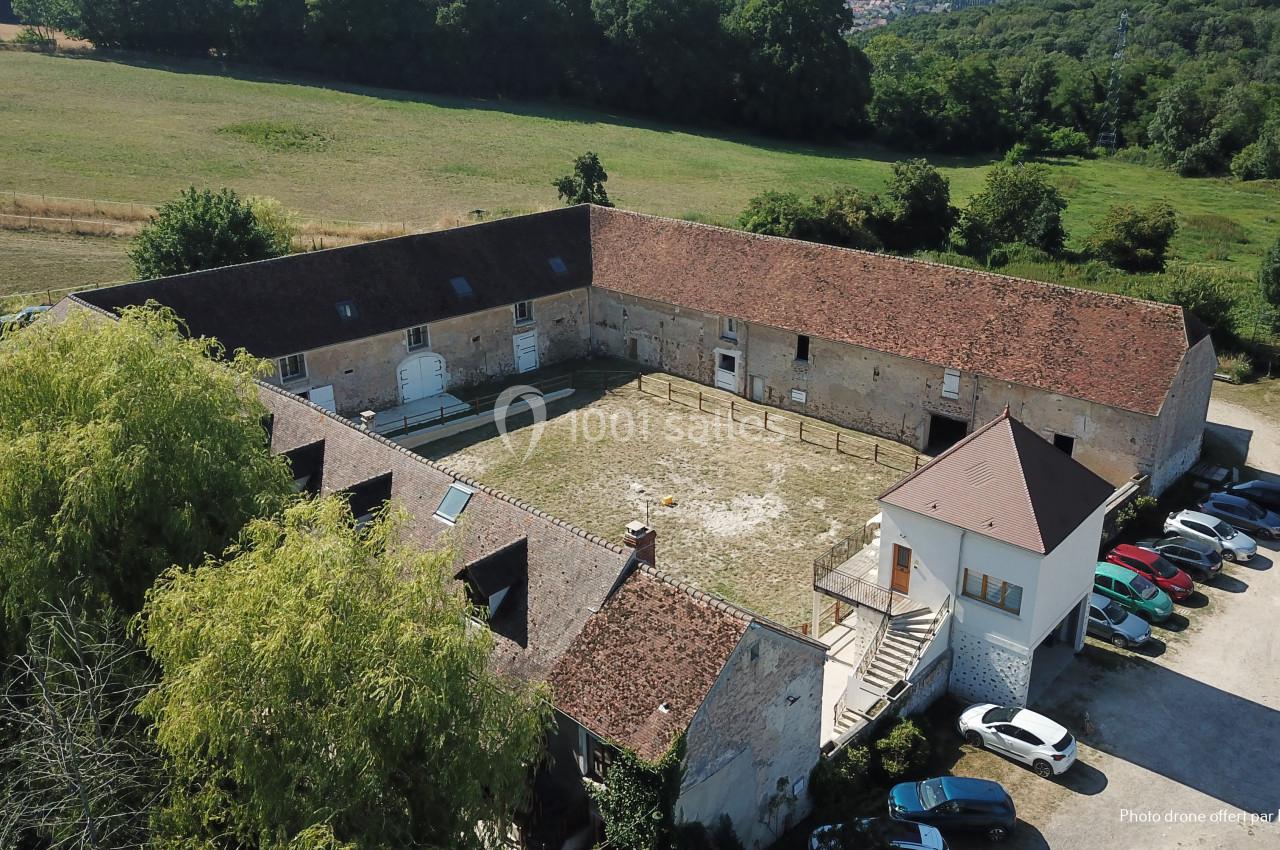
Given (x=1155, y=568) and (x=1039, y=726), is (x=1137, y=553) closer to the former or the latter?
(x=1155, y=568)

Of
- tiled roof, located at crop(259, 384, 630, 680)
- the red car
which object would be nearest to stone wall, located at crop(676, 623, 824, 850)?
tiled roof, located at crop(259, 384, 630, 680)

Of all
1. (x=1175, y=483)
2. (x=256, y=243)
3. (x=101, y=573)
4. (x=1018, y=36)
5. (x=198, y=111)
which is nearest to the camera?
(x=101, y=573)

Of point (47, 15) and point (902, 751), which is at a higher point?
point (47, 15)

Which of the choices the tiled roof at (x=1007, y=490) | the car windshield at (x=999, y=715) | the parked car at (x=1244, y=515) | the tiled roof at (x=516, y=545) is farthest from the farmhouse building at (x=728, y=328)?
the tiled roof at (x=516, y=545)

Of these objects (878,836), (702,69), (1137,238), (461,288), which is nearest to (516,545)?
(878,836)

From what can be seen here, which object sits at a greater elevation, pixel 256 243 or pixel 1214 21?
pixel 1214 21

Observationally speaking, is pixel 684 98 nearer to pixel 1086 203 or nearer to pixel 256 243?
pixel 1086 203

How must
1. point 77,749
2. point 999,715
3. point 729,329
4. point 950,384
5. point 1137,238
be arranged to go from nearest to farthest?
point 77,749
point 999,715
point 950,384
point 729,329
point 1137,238

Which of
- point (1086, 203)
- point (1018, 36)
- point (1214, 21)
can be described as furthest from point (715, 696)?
point (1018, 36)
